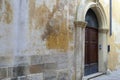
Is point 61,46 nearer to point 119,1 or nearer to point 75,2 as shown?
point 75,2

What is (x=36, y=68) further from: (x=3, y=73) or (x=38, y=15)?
(x=38, y=15)

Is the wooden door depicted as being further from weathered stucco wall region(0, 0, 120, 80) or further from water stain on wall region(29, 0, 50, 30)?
water stain on wall region(29, 0, 50, 30)

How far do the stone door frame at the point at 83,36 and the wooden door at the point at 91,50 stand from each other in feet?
0.67

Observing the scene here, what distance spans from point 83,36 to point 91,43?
5.30 ft

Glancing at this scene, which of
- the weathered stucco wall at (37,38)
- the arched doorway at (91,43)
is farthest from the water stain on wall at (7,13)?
the arched doorway at (91,43)

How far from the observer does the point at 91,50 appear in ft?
28.0

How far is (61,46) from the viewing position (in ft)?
19.6

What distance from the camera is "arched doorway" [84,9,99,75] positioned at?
26.7 feet

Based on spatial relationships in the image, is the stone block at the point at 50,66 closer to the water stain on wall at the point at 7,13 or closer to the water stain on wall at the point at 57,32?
the water stain on wall at the point at 57,32

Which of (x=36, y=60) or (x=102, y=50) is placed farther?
(x=102, y=50)

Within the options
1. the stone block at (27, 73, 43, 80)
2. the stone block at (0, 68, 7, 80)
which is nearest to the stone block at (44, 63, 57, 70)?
the stone block at (27, 73, 43, 80)

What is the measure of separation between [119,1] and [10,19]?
7.99 m

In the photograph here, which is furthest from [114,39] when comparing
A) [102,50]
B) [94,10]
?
[94,10]

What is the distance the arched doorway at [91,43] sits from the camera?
813 centimetres
